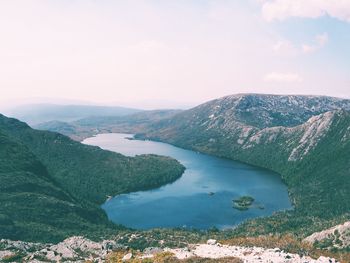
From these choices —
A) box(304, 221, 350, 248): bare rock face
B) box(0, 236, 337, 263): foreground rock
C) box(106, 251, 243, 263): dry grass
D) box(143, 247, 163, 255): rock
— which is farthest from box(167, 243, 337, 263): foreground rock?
box(304, 221, 350, 248): bare rock face

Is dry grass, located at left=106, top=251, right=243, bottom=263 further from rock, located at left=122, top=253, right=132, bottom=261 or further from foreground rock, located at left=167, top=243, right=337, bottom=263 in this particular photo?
foreground rock, located at left=167, top=243, right=337, bottom=263

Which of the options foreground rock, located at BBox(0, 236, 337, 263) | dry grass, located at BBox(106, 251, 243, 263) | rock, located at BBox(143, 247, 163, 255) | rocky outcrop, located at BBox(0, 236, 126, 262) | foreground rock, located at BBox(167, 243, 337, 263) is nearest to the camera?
foreground rock, located at BBox(167, 243, 337, 263)

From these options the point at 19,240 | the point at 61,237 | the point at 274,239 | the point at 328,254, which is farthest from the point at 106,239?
the point at 328,254

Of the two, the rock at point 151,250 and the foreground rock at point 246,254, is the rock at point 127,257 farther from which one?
the foreground rock at point 246,254

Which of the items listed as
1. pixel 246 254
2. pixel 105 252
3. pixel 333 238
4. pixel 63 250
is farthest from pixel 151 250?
pixel 333 238

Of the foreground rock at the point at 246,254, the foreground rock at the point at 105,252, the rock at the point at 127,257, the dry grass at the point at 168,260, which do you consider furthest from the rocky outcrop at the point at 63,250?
the foreground rock at the point at 246,254

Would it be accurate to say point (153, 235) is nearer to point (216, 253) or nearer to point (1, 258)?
point (216, 253)
